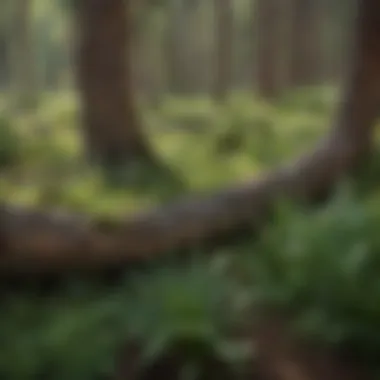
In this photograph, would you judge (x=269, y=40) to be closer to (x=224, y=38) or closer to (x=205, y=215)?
(x=224, y=38)

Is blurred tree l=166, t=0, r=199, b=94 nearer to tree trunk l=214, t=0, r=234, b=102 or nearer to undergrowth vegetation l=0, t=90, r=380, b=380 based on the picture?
tree trunk l=214, t=0, r=234, b=102

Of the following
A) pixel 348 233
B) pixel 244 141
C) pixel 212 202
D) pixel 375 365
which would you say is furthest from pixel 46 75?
pixel 375 365

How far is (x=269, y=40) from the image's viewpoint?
1117cm

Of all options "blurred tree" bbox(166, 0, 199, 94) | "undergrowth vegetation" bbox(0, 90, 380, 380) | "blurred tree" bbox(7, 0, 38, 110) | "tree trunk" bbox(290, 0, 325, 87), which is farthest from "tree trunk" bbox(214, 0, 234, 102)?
"undergrowth vegetation" bbox(0, 90, 380, 380)

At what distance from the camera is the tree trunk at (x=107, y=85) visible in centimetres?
664

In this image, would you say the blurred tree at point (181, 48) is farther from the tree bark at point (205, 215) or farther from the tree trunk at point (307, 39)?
the tree bark at point (205, 215)

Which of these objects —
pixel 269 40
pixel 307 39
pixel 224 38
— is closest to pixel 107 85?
pixel 269 40

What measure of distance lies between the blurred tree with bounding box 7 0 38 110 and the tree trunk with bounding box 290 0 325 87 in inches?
133

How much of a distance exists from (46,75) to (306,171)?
21.7ft

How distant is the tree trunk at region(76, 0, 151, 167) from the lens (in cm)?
664

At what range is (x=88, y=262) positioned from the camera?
14.7 ft

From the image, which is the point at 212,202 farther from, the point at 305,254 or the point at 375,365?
the point at 375,365

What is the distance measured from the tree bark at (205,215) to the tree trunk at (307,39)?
502cm

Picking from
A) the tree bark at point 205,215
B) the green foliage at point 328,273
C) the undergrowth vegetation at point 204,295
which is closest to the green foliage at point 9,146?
the undergrowth vegetation at point 204,295
